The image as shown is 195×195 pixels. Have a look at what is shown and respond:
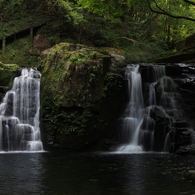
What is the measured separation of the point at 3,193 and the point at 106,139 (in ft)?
33.0

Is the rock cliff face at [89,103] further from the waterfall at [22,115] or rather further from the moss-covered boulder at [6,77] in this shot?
the moss-covered boulder at [6,77]

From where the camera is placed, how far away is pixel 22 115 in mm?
17203

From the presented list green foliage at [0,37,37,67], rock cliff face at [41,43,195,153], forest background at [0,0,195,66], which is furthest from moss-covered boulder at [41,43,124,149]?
green foliage at [0,37,37,67]

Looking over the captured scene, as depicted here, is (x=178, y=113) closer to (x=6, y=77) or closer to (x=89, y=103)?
(x=89, y=103)

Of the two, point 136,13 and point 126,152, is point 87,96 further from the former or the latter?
point 136,13

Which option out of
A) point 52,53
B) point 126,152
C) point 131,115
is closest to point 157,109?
point 131,115

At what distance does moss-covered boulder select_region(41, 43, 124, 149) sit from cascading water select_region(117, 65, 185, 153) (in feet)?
3.02

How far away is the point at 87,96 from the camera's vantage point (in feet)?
54.6

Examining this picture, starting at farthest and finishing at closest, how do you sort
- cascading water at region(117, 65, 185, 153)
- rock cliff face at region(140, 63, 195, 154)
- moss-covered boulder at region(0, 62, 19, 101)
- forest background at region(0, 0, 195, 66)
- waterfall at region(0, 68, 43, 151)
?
forest background at region(0, 0, 195, 66) → moss-covered boulder at region(0, 62, 19, 101) → waterfall at region(0, 68, 43, 151) → cascading water at region(117, 65, 185, 153) → rock cliff face at region(140, 63, 195, 154)

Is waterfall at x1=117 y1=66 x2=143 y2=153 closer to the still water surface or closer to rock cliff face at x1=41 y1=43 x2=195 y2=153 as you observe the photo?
rock cliff face at x1=41 y1=43 x2=195 y2=153

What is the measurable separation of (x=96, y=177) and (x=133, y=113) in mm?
9102

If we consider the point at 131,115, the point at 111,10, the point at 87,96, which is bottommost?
the point at 131,115

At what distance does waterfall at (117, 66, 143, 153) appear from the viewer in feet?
51.3

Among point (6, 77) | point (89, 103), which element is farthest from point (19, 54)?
point (89, 103)
